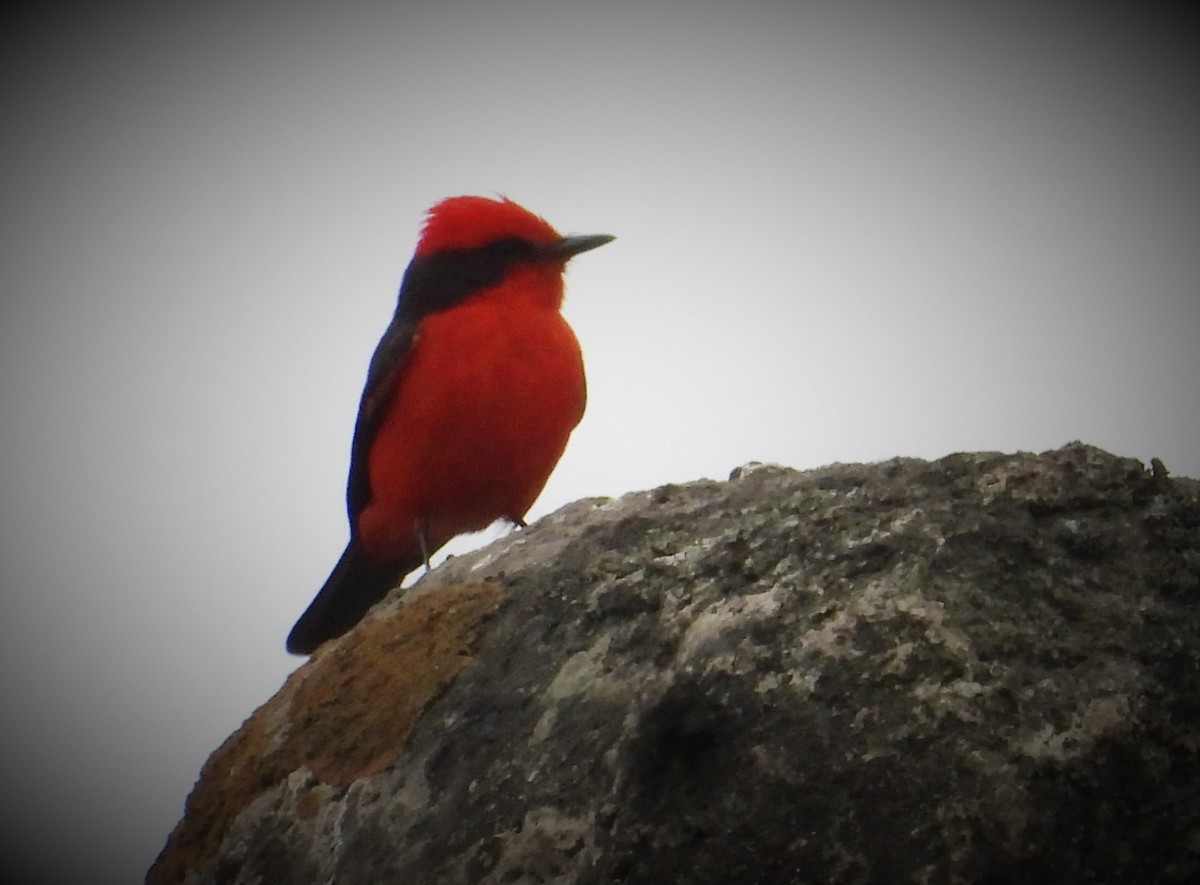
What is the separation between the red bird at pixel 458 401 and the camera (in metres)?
4.43

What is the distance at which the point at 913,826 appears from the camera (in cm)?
158

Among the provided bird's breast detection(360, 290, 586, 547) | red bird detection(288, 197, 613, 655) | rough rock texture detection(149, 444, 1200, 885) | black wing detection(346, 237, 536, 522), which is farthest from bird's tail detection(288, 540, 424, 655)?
rough rock texture detection(149, 444, 1200, 885)

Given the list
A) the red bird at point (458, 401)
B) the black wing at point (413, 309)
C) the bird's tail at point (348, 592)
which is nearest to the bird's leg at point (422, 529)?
the red bird at point (458, 401)

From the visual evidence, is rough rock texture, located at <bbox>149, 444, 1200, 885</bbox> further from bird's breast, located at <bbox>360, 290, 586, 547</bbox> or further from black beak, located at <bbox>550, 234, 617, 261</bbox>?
black beak, located at <bbox>550, 234, 617, 261</bbox>

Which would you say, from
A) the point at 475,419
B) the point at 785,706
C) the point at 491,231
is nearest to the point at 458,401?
the point at 475,419

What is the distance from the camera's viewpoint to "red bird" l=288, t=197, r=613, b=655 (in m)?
4.43

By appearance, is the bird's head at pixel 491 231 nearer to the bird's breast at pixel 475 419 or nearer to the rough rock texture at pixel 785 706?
the bird's breast at pixel 475 419

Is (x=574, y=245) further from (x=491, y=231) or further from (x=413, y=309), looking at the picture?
(x=413, y=309)

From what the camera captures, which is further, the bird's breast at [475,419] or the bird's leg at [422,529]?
the bird's leg at [422,529]

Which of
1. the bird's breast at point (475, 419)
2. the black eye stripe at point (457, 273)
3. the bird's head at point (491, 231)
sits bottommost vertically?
the bird's breast at point (475, 419)

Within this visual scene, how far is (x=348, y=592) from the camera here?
486cm

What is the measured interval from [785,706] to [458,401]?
2.90 metres

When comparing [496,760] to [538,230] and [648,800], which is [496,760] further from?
[538,230]

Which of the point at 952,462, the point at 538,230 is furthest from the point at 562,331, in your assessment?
the point at 952,462
